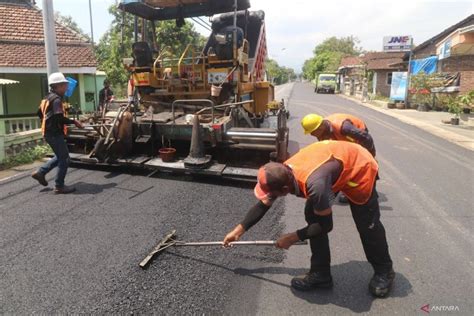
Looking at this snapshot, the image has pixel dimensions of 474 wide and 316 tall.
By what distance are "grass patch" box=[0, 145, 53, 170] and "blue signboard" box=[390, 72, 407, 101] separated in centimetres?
1786

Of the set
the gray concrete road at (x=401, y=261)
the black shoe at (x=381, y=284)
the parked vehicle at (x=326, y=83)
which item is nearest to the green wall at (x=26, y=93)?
the gray concrete road at (x=401, y=261)

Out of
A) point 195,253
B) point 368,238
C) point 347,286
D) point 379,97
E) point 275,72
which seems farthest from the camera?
point 275,72

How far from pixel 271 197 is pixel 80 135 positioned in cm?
445

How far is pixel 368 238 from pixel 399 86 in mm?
19951

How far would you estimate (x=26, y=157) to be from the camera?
6.57m

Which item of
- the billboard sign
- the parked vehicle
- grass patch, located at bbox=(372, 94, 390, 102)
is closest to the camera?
the billboard sign

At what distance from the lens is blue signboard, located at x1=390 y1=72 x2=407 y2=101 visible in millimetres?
19716

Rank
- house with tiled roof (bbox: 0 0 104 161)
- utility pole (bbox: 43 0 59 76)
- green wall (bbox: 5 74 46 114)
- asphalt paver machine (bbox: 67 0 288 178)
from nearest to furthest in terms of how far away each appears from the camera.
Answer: asphalt paver machine (bbox: 67 0 288 178)
utility pole (bbox: 43 0 59 76)
house with tiled roof (bbox: 0 0 104 161)
green wall (bbox: 5 74 46 114)

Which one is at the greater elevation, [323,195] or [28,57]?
[28,57]

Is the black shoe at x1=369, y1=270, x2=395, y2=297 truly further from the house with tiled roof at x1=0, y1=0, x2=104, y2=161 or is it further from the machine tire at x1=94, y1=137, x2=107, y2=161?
the house with tiled roof at x1=0, y1=0, x2=104, y2=161

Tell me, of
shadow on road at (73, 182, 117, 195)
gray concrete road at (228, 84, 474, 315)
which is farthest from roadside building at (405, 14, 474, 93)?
shadow on road at (73, 182, 117, 195)

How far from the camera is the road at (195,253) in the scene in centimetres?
253

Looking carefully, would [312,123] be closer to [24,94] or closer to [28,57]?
[28,57]

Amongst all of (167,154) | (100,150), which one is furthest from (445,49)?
(100,150)
